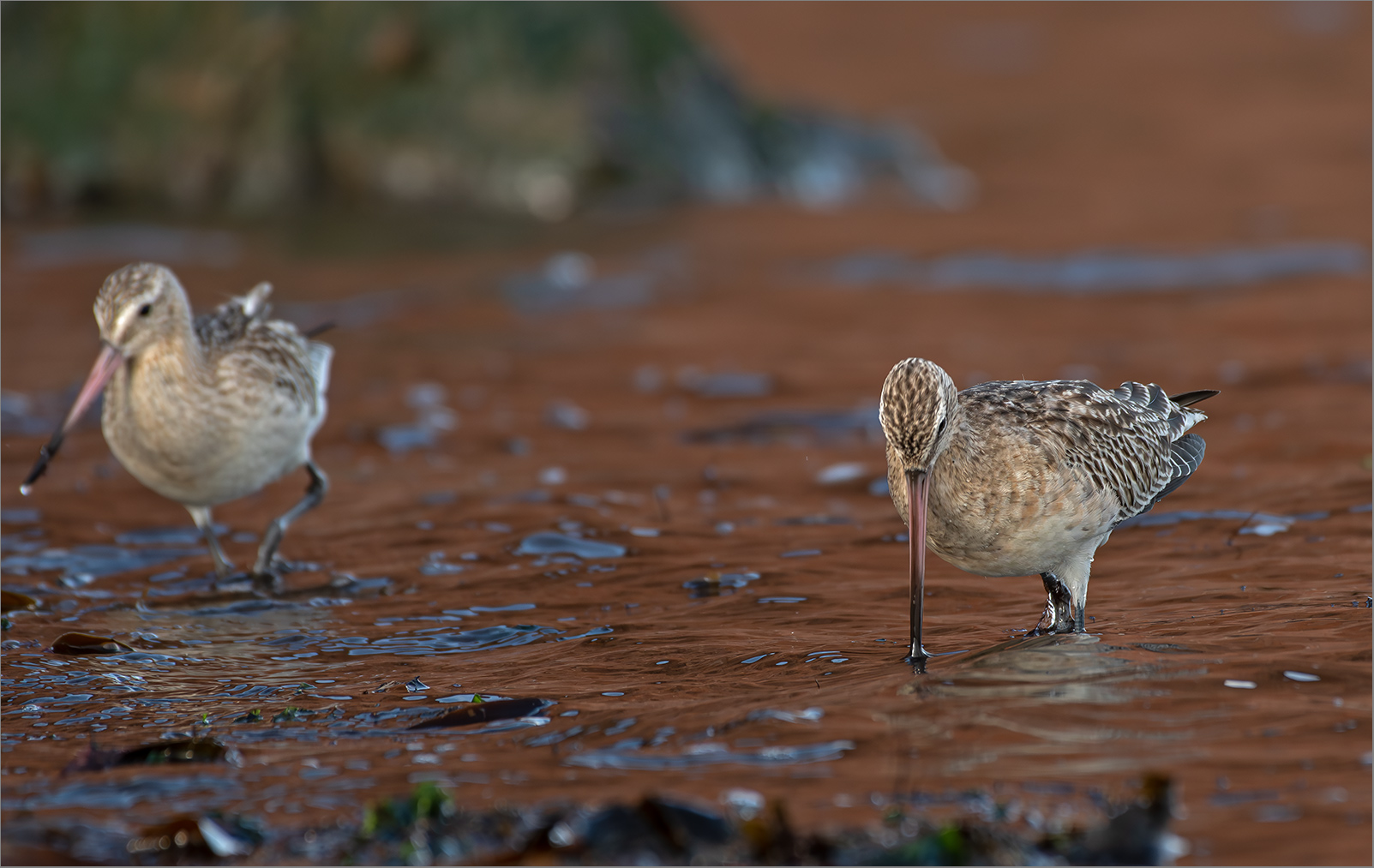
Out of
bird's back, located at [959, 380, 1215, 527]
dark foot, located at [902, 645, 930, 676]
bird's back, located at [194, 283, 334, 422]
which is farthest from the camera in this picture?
bird's back, located at [194, 283, 334, 422]

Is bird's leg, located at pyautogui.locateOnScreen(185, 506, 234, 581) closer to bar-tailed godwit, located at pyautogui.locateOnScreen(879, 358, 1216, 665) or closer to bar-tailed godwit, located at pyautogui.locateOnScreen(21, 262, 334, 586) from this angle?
bar-tailed godwit, located at pyautogui.locateOnScreen(21, 262, 334, 586)

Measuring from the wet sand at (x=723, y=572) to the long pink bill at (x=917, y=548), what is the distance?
0.31 ft

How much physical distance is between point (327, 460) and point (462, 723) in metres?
4.76

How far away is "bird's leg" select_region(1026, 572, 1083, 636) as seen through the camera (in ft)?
19.5

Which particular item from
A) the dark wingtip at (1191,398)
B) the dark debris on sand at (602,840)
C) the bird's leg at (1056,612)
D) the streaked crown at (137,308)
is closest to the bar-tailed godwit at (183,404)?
the streaked crown at (137,308)

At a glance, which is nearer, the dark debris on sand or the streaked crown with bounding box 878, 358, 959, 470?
the dark debris on sand

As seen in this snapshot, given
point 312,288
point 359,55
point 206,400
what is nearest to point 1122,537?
point 206,400

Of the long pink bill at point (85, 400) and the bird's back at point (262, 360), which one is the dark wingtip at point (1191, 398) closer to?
the bird's back at point (262, 360)

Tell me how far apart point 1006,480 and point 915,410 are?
566 millimetres

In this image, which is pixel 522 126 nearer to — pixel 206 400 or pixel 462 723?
pixel 206 400

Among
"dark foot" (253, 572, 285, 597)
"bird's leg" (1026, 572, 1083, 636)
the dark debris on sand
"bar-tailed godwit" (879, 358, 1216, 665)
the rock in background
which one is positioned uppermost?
the rock in background

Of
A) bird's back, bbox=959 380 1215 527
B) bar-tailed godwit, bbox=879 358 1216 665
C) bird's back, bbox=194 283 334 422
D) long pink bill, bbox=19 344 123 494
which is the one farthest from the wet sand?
bird's back, bbox=194 283 334 422

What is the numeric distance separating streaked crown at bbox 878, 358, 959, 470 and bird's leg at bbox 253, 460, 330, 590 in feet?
10.8

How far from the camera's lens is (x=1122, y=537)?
7625mm
